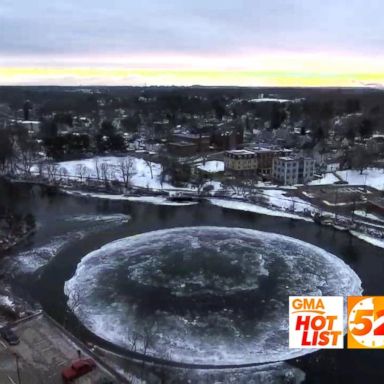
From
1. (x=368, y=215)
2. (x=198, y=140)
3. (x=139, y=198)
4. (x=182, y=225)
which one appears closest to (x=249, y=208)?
(x=182, y=225)

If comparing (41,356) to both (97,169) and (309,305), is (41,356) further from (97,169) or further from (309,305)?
(97,169)

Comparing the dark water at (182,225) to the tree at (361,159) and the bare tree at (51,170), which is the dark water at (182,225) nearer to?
the bare tree at (51,170)

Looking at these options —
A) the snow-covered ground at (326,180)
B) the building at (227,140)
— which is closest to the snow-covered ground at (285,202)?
the snow-covered ground at (326,180)

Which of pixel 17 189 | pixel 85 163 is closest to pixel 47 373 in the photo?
pixel 17 189

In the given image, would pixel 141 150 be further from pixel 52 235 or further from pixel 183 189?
pixel 52 235

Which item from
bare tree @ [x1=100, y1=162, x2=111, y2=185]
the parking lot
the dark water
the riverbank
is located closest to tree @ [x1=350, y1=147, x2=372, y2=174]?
the riverbank

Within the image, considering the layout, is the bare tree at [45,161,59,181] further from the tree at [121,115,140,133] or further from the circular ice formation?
the tree at [121,115,140,133]

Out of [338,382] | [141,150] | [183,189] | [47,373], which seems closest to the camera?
[47,373]
